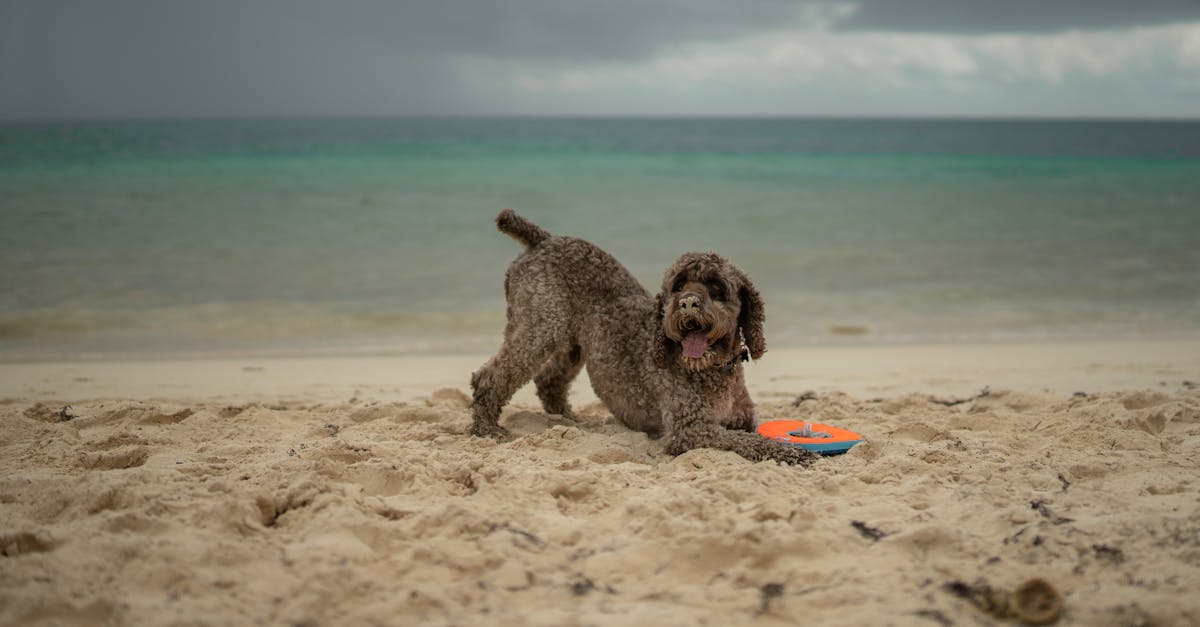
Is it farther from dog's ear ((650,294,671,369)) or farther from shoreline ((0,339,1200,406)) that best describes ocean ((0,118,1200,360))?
dog's ear ((650,294,671,369))

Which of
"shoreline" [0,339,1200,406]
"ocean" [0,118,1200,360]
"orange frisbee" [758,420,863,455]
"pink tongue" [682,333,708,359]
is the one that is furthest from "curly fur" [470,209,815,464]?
"ocean" [0,118,1200,360]

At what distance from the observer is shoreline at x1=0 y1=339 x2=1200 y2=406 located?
21.2ft

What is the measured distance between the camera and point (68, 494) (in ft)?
11.6

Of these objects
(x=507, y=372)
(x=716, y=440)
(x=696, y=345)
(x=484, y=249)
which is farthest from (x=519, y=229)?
(x=484, y=249)

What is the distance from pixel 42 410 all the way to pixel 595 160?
31926 mm

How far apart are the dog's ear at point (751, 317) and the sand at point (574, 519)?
2.19ft

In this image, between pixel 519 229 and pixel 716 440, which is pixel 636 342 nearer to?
pixel 716 440

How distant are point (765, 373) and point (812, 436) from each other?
9.09 ft

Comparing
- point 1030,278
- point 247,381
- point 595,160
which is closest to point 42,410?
point 247,381

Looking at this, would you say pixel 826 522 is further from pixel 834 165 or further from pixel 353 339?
pixel 834 165

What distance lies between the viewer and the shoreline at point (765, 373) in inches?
254

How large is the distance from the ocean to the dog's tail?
3833 mm

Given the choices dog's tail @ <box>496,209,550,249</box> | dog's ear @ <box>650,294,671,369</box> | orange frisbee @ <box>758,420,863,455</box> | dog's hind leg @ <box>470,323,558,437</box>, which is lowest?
orange frisbee @ <box>758,420,863,455</box>

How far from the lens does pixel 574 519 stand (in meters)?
3.55
